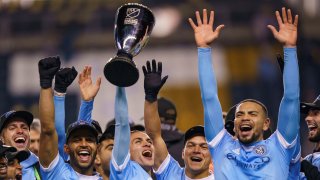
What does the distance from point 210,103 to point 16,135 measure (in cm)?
164

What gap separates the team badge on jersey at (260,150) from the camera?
776 cm

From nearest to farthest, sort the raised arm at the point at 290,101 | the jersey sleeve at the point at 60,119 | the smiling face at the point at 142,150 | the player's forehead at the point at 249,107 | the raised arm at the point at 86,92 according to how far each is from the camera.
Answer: the raised arm at the point at 290,101 < the player's forehead at the point at 249,107 < the jersey sleeve at the point at 60,119 < the smiling face at the point at 142,150 < the raised arm at the point at 86,92

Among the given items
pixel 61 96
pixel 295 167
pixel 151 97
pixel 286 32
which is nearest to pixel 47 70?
pixel 61 96

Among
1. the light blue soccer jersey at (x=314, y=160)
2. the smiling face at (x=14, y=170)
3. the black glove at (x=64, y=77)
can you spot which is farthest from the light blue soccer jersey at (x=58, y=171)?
the light blue soccer jersey at (x=314, y=160)

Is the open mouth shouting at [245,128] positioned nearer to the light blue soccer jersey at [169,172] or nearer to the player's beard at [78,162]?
the light blue soccer jersey at [169,172]

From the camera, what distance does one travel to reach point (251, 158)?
776 cm

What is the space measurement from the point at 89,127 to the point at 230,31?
28.0 feet

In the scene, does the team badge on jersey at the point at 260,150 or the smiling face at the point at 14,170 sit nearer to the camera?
the smiling face at the point at 14,170

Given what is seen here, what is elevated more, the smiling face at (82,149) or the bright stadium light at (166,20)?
the bright stadium light at (166,20)

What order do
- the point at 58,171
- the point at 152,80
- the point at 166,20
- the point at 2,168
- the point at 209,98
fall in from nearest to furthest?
the point at 2,168
the point at 209,98
the point at 58,171
the point at 152,80
the point at 166,20

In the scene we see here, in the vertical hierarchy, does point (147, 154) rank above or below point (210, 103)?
below

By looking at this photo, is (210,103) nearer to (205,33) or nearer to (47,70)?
(205,33)

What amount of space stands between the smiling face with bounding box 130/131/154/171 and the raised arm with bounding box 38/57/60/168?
924mm

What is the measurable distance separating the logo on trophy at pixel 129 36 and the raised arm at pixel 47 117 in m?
0.52
